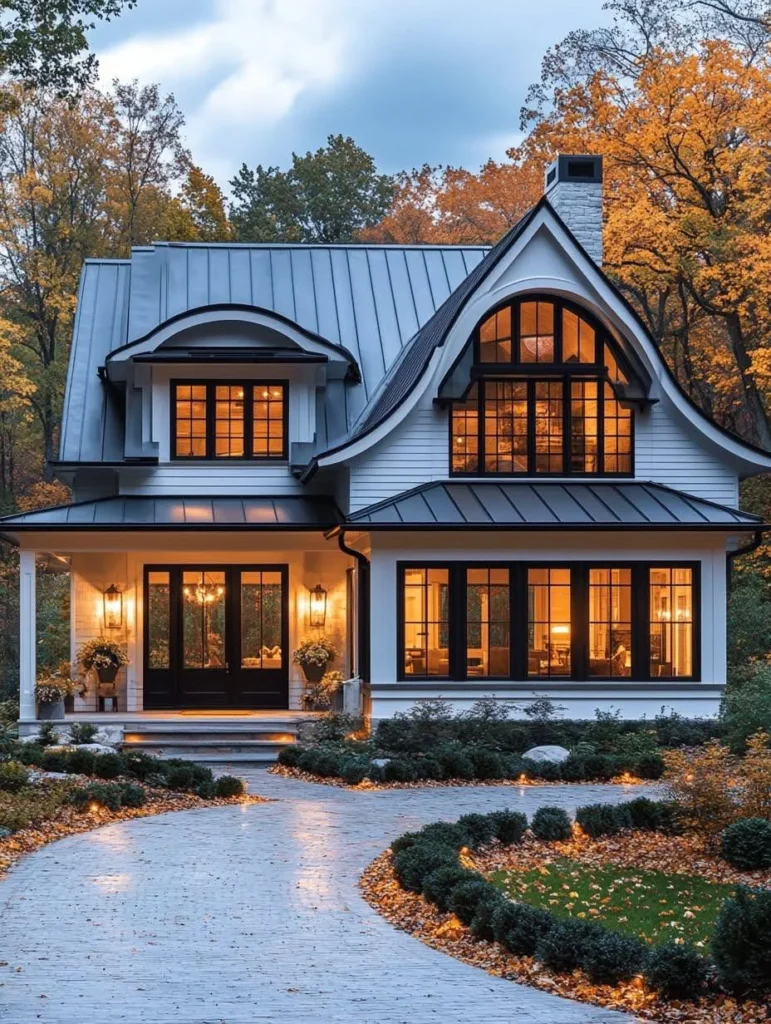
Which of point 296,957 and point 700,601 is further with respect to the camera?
point 700,601

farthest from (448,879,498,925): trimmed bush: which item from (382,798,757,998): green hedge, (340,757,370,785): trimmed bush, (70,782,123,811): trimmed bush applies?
(340,757,370,785): trimmed bush

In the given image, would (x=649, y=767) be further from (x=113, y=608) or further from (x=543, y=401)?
(x=113, y=608)

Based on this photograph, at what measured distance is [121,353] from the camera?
70.5 feet

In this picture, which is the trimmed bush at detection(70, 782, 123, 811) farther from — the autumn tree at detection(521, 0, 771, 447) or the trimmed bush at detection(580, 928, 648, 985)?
the autumn tree at detection(521, 0, 771, 447)

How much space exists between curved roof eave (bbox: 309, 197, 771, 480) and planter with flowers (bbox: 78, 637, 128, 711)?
404 centimetres

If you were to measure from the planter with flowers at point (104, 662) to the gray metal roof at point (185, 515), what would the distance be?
1970 mm

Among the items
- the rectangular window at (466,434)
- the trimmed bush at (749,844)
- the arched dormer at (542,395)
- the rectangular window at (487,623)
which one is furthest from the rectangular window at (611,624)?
the trimmed bush at (749,844)

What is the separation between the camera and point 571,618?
19.6 m

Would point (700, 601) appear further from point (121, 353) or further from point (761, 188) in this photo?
point (761, 188)

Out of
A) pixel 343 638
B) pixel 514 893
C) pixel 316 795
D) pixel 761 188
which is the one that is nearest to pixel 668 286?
pixel 761 188

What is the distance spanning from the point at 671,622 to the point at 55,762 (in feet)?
28.7

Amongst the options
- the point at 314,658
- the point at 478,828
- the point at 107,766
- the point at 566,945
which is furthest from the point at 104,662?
the point at 566,945

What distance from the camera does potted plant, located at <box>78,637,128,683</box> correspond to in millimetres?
20938

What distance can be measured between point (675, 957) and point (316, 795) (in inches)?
344
